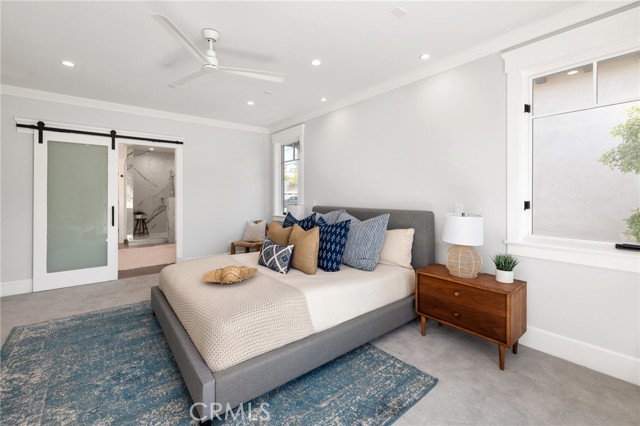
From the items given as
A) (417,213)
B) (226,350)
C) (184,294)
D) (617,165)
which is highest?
(617,165)

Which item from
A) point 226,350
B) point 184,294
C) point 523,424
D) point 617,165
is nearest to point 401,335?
point 523,424

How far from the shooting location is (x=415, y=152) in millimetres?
3178

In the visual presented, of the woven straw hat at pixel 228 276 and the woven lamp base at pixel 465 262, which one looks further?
the woven lamp base at pixel 465 262

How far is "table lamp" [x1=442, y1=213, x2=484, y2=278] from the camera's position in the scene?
2.28 m

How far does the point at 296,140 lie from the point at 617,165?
4.14 metres

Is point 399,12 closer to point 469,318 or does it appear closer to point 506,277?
point 506,277

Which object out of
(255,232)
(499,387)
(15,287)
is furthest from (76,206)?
(499,387)

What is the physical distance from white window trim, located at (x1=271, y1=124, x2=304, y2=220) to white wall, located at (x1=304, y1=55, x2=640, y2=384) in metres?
0.86

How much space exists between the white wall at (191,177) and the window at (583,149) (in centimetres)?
458

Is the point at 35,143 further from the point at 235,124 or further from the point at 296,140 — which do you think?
the point at 296,140

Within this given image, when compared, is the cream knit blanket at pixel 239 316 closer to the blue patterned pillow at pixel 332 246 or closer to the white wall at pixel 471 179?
the blue patterned pillow at pixel 332 246

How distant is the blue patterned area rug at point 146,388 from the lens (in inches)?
63.7

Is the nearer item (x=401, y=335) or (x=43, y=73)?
(x=401, y=335)

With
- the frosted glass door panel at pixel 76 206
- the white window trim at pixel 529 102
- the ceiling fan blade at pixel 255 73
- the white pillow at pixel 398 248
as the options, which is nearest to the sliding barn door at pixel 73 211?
the frosted glass door panel at pixel 76 206
